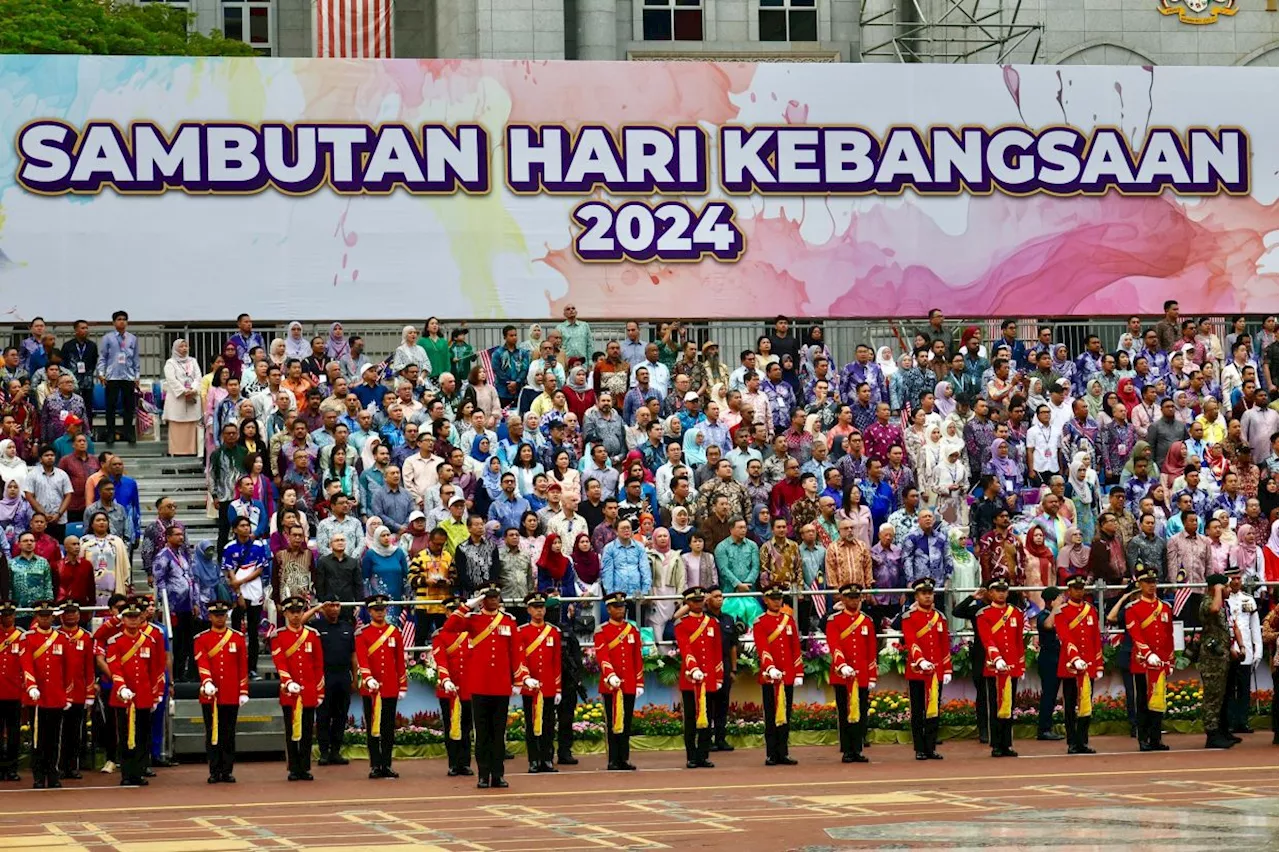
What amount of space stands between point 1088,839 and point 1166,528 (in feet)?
34.9

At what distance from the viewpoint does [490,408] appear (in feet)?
90.8

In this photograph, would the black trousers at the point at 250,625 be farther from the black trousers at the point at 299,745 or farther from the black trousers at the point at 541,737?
the black trousers at the point at 541,737

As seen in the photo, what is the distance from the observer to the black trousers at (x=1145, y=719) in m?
23.3

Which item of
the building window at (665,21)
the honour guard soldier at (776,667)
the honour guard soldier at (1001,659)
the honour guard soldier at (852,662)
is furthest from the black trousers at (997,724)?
the building window at (665,21)

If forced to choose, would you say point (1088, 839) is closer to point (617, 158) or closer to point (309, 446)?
point (309, 446)

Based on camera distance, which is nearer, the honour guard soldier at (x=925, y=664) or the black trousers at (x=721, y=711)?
the honour guard soldier at (x=925, y=664)

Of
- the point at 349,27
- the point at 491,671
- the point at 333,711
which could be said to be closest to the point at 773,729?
the point at 491,671

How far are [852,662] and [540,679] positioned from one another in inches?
126

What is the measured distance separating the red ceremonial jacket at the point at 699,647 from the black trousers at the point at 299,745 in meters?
3.67

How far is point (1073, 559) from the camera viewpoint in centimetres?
2539

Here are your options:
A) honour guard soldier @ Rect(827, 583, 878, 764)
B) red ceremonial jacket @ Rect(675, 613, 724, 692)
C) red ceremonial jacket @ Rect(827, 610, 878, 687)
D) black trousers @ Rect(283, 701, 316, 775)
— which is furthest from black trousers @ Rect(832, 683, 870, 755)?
black trousers @ Rect(283, 701, 316, 775)

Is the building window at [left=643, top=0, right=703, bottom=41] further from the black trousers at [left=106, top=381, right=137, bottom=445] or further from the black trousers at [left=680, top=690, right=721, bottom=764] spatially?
the black trousers at [left=680, top=690, right=721, bottom=764]

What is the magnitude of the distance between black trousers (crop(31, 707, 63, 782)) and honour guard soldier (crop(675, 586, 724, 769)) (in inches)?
236

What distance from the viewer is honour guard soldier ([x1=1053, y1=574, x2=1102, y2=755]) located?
75.5 feet
